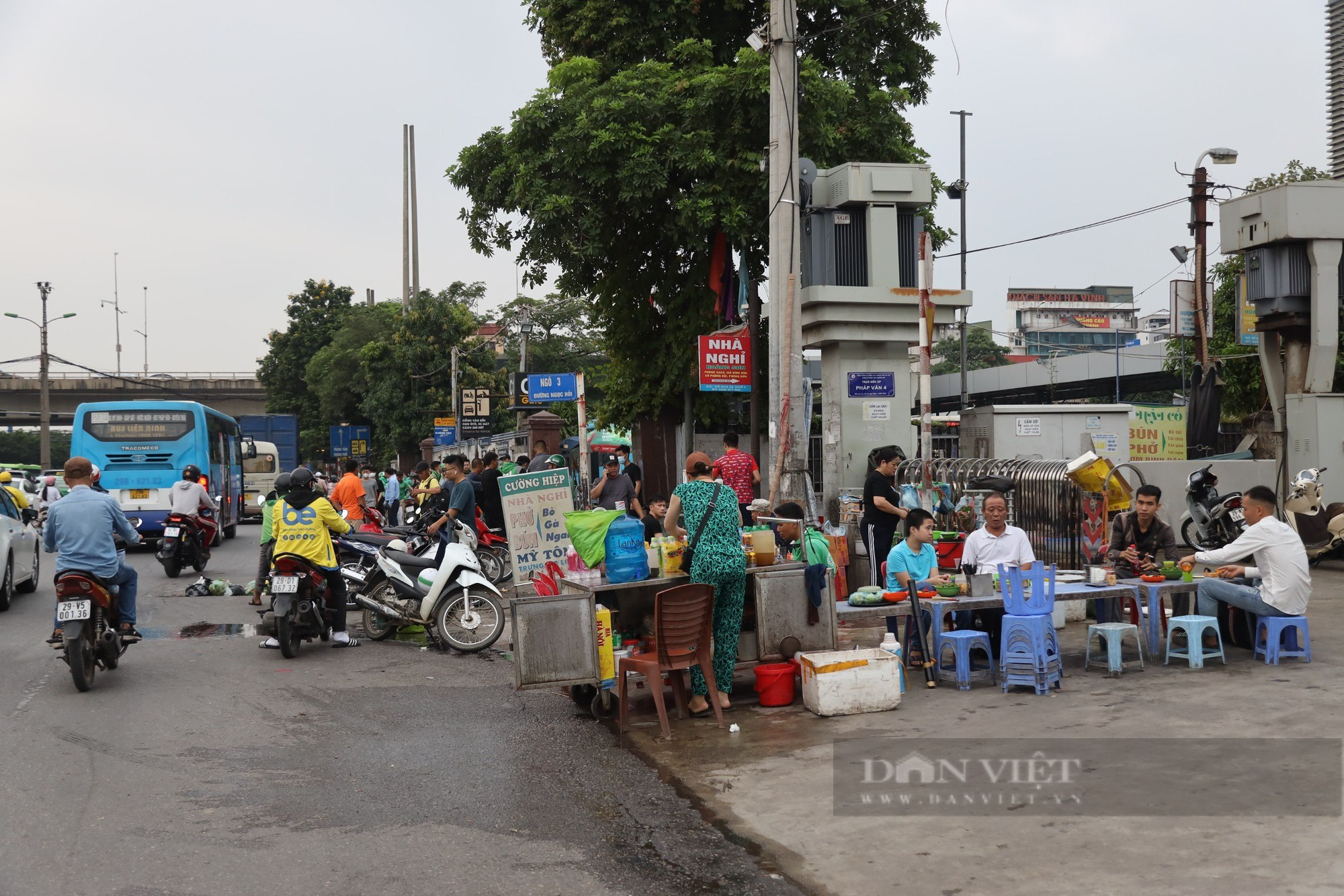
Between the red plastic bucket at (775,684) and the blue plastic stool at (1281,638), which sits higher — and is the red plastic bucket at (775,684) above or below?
below

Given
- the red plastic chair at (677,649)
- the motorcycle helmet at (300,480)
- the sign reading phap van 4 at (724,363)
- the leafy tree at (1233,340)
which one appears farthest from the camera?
the leafy tree at (1233,340)

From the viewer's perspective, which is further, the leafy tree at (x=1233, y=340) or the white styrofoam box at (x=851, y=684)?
the leafy tree at (x=1233, y=340)

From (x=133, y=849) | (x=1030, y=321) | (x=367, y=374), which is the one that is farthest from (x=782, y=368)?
(x=1030, y=321)

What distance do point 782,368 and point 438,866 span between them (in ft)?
28.9

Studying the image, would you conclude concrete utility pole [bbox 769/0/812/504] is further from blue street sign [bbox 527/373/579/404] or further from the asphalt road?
blue street sign [bbox 527/373/579/404]

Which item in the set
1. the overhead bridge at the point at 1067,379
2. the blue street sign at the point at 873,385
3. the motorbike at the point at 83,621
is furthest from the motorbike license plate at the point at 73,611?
the overhead bridge at the point at 1067,379

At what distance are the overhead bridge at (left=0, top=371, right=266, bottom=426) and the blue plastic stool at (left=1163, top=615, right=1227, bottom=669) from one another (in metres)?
62.5

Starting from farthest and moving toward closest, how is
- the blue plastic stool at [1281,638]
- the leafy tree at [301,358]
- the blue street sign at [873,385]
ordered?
the leafy tree at [301,358] < the blue street sign at [873,385] < the blue plastic stool at [1281,638]

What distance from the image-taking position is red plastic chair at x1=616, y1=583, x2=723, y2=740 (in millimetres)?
7531

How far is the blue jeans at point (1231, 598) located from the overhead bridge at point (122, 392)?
62487 millimetres

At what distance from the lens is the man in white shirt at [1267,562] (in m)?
8.59

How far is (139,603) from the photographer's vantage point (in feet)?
49.4

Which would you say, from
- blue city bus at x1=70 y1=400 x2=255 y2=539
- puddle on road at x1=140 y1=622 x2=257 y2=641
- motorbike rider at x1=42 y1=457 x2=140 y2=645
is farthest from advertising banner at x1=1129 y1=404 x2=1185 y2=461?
blue city bus at x1=70 y1=400 x2=255 y2=539

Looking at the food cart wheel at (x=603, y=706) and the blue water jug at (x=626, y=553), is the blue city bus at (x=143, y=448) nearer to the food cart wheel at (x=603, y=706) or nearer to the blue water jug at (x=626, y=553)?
the food cart wheel at (x=603, y=706)
